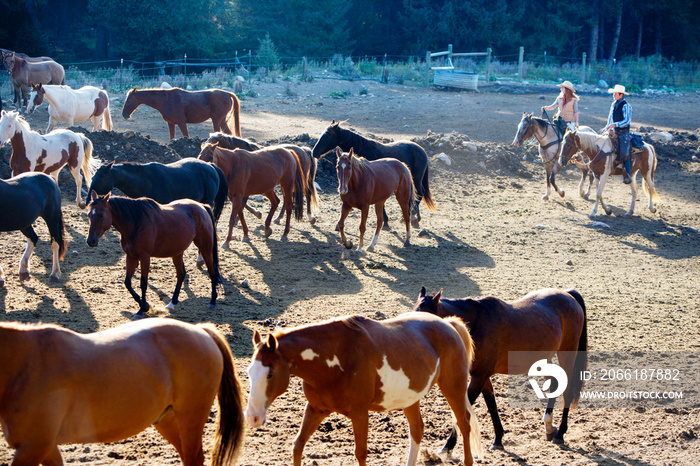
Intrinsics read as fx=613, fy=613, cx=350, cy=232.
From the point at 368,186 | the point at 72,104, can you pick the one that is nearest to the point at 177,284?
the point at 368,186

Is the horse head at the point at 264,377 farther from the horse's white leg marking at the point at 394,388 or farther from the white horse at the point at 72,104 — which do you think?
the white horse at the point at 72,104

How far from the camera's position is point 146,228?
7.45 metres

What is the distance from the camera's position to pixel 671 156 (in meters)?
19.1

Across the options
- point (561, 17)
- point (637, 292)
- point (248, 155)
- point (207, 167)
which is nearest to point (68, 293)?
point (207, 167)

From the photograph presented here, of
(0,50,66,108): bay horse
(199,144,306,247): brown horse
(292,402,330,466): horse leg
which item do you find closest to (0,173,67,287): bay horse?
(199,144,306,247): brown horse

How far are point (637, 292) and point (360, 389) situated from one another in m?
6.65

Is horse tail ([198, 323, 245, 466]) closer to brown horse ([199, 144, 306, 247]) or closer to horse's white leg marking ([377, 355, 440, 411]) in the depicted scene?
horse's white leg marking ([377, 355, 440, 411])

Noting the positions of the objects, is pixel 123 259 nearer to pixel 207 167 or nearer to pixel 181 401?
pixel 207 167

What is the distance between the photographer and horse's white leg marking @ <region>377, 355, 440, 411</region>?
4.25 meters

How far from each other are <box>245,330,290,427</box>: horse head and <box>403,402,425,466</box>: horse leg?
117 cm

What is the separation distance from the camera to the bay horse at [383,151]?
41.5 ft

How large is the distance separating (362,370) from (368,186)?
265 inches

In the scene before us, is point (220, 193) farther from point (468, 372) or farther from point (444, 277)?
point (468, 372)

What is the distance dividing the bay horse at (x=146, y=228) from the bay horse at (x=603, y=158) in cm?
947
